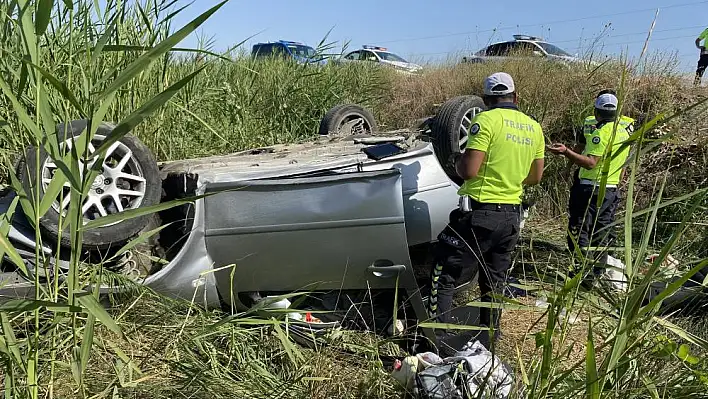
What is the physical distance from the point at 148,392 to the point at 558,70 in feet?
23.0

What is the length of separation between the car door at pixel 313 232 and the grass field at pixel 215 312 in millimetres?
319

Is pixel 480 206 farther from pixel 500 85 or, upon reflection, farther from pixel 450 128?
pixel 450 128

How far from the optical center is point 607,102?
14.9 feet

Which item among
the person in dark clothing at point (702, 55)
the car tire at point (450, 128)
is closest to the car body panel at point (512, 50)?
the person in dark clothing at point (702, 55)

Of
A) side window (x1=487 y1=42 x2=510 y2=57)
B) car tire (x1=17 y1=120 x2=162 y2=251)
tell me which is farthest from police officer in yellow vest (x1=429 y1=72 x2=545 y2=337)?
side window (x1=487 y1=42 x2=510 y2=57)

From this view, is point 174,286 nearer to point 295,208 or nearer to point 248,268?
point 248,268

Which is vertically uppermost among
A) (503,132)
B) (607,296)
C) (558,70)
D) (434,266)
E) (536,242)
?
(558,70)

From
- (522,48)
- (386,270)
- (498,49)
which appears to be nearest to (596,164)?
(386,270)

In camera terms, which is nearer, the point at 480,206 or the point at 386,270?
the point at 386,270

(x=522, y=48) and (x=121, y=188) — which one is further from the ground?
(x=522, y=48)

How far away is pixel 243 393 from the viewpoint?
86.3 inches

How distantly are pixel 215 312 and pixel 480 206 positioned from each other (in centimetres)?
155

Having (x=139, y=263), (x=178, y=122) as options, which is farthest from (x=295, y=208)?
A: (x=178, y=122)

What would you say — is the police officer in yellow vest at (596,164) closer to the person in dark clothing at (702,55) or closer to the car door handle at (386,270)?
the car door handle at (386,270)
